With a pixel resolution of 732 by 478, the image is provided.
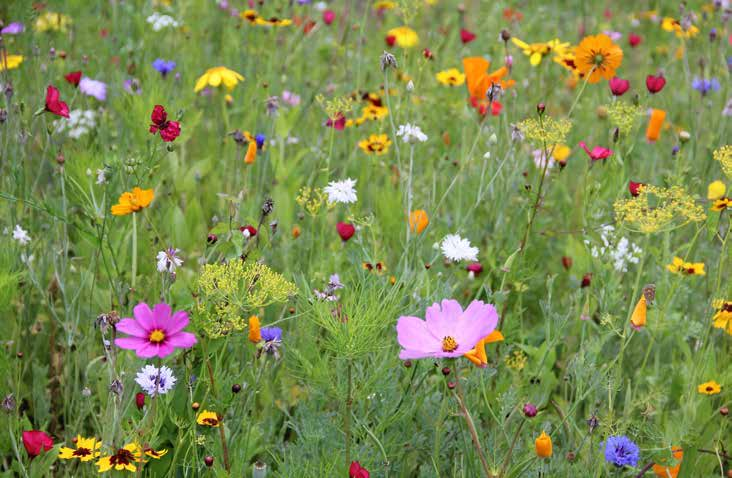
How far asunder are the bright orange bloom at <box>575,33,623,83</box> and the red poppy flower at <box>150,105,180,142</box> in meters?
0.95

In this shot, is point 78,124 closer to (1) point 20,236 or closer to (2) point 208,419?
(1) point 20,236

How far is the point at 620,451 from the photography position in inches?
54.1

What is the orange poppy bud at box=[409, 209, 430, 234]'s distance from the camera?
173 cm

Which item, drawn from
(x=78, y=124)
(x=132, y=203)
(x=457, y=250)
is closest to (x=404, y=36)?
(x=78, y=124)

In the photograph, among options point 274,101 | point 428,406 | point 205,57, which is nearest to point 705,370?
point 428,406

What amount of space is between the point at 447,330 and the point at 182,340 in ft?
1.35

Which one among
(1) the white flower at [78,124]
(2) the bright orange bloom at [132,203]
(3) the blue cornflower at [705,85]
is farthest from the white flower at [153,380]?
(3) the blue cornflower at [705,85]

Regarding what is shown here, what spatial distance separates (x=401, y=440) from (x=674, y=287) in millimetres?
680

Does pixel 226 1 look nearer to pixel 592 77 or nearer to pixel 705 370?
pixel 592 77

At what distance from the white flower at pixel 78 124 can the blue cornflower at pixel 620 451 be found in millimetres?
1659

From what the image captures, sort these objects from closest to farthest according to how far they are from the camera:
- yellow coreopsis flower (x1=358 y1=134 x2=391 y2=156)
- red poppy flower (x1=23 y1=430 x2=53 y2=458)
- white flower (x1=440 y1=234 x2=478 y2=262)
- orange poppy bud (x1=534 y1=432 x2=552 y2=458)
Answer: orange poppy bud (x1=534 y1=432 x2=552 y2=458), red poppy flower (x1=23 y1=430 x2=53 y2=458), white flower (x1=440 y1=234 x2=478 y2=262), yellow coreopsis flower (x1=358 y1=134 x2=391 y2=156)

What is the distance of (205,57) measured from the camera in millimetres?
3289

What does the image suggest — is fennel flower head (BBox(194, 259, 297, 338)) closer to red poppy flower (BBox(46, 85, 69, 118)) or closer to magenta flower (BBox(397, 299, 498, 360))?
magenta flower (BBox(397, 299, 498, 360))

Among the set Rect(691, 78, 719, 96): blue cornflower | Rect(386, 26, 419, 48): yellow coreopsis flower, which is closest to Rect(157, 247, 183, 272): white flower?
Rect(386, 26, 419, 48): yellow coreopsis flower
